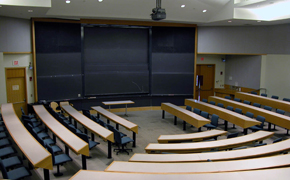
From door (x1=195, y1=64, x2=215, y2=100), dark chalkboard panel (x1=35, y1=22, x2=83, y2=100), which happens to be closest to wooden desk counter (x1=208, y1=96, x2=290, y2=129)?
door (x1=195, y1=64, x2=215, y2=100)

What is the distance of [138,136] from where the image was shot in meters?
9.21

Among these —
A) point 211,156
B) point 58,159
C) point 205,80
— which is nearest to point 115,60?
point 205,80

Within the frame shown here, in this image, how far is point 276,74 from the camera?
13359 millimetres

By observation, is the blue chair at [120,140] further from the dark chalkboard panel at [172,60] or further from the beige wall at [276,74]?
the beige wall at [276,74]

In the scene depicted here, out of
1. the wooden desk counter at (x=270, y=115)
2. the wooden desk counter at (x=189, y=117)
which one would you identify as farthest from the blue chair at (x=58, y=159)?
the wooden desk counter at (x=270, y=115)

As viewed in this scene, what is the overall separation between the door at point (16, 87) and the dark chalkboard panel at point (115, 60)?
274 cm

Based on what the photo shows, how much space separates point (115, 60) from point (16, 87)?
15.4 ft

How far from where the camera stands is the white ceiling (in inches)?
406

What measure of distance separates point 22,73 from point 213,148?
8.63 m

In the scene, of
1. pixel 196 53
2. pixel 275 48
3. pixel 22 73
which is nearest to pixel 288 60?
pixel 275 48

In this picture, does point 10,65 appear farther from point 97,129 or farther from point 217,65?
point 217,65

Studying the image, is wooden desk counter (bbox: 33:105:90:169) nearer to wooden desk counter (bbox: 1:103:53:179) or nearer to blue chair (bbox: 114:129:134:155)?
wooden desk counter (bbox: 1:103:53:179)

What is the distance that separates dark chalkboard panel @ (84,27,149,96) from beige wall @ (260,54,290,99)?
20.8ft

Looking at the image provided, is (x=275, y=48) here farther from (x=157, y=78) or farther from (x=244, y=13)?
(x=157, y=78)
